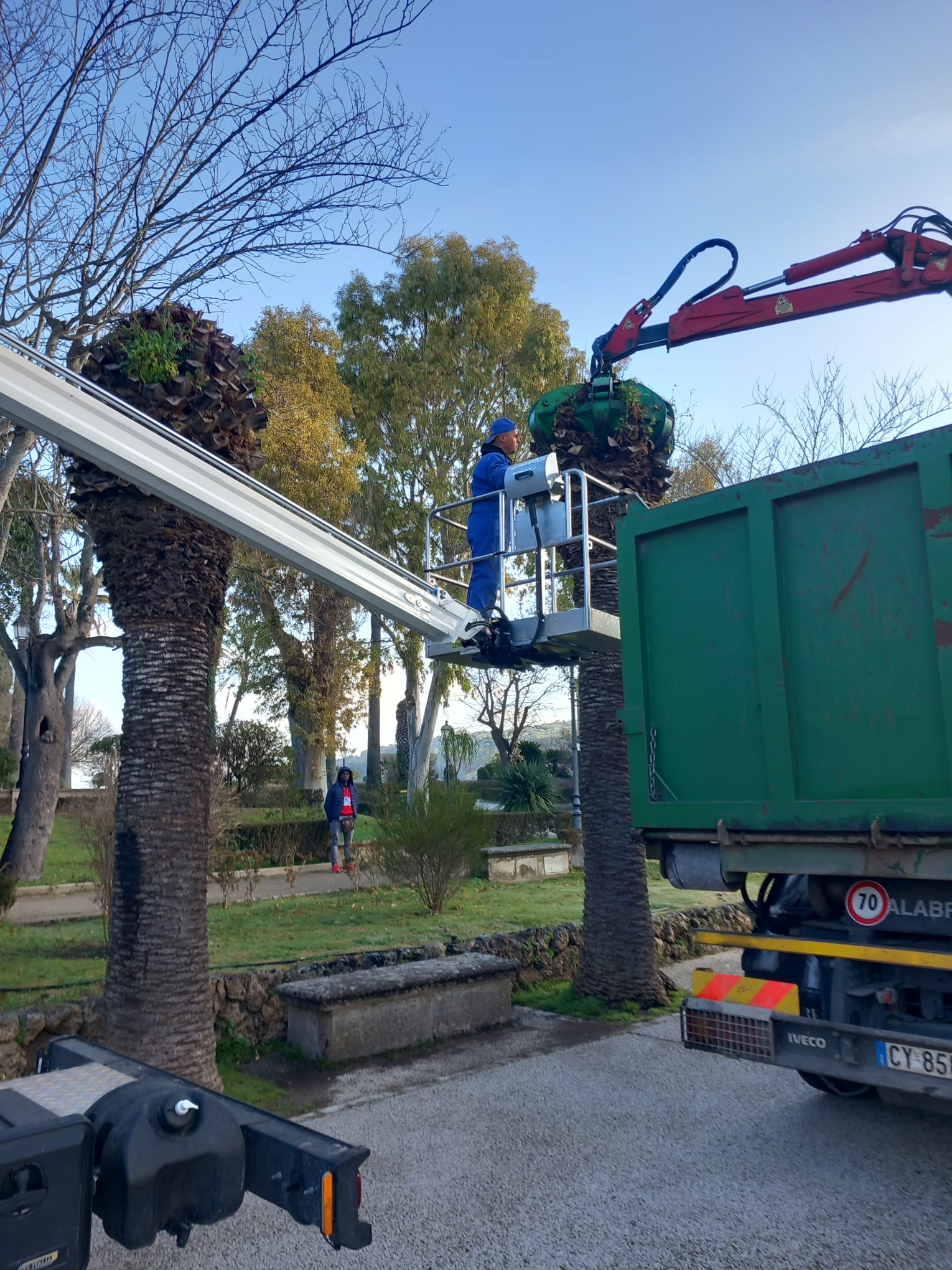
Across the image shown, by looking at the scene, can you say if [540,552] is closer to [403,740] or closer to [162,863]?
[162,863]

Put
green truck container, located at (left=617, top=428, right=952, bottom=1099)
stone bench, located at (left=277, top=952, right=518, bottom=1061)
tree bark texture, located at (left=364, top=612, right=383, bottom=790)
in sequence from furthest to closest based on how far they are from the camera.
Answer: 1. tree bark texture, located at (left=364, top=612, right=383, bottom=790)
2. stone bench, located at (left=277, top=952, right=518, bottom=1061)
3. green truck container, located at (left=617, top=428, right=952, bottom=1099)

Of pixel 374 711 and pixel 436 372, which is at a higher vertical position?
pixel 436 372

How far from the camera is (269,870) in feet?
49.2

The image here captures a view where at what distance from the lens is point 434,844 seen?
10.8 metres

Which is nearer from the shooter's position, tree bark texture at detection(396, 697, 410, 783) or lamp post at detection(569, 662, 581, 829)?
lamp post at detection(569, 662, 581, 829)

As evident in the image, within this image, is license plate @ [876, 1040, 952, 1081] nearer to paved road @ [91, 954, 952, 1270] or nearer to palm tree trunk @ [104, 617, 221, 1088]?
paved road @ [91, 954, 952, 1270]

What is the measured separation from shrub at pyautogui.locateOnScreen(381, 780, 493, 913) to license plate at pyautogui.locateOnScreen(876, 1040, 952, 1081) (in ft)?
23.2

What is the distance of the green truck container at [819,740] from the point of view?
408cm

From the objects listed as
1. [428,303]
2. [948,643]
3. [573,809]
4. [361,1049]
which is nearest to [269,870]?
[573,809]

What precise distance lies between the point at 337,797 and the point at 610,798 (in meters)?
7.55

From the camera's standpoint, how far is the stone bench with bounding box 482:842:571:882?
49.3ft

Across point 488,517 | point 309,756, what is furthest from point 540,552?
point 309,756

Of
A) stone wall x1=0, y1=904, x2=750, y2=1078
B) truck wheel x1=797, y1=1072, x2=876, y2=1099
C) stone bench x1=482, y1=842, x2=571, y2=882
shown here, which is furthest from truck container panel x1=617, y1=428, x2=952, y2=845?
stone bench x1=482, y1=842, x2=571, y2=882

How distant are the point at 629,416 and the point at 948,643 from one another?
5.01 m
